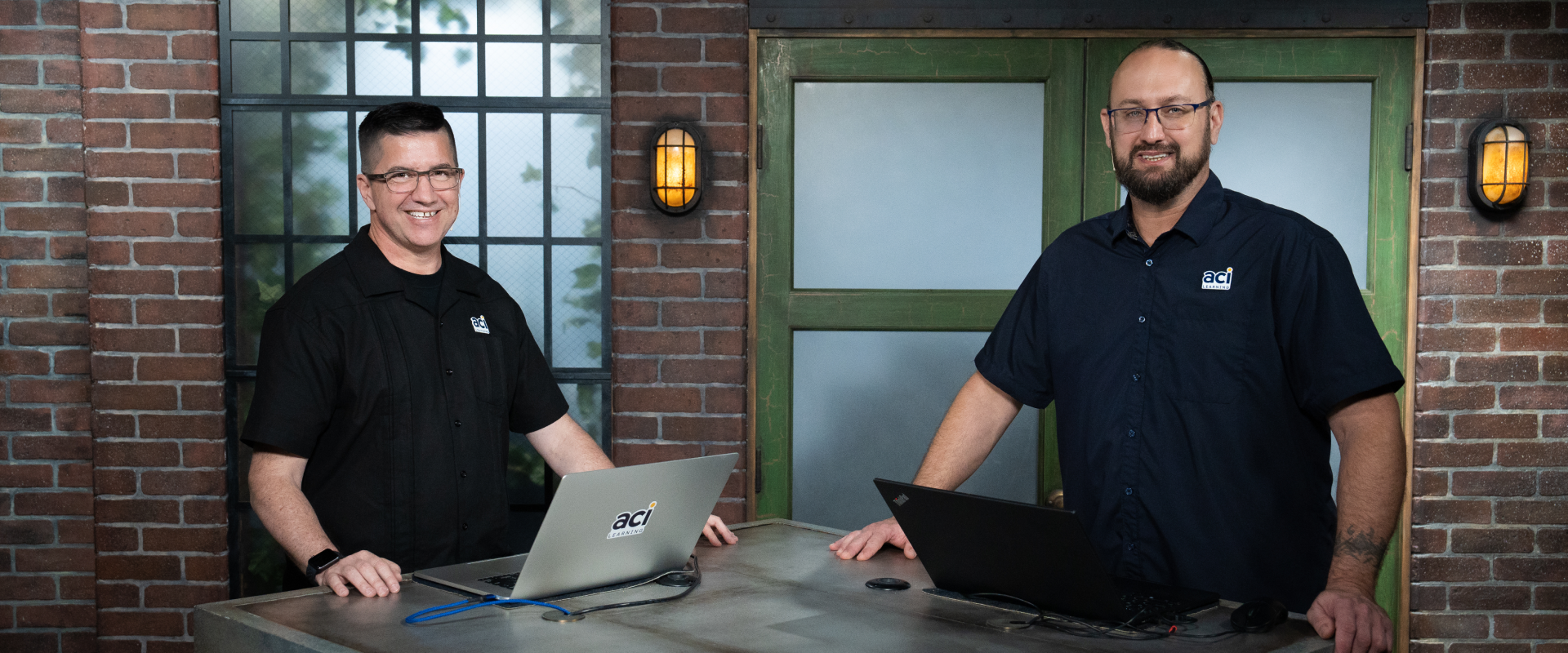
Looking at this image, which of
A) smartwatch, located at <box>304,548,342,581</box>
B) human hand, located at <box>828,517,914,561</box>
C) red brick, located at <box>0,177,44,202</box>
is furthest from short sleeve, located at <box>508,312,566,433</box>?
red brick, located at <box>0,177,44,202</box>

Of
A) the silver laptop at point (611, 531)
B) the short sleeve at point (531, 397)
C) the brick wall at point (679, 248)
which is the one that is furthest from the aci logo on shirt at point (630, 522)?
the brick wall at point (679, 248)

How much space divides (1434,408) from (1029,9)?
1685mm

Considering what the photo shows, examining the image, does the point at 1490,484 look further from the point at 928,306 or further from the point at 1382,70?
the point at 928,306

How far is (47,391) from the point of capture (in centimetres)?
345

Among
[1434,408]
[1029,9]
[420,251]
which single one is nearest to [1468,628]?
[1434,408]

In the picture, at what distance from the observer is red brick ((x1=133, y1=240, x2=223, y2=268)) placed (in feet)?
11.1

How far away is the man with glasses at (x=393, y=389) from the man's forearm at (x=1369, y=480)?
42.6 inches

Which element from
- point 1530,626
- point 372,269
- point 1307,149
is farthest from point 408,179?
point 1530,626

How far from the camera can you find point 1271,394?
2029mm

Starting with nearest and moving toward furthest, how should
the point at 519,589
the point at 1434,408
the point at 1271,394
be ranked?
the point at 519,589 → the point at 1271,394 → the point at 1434,408

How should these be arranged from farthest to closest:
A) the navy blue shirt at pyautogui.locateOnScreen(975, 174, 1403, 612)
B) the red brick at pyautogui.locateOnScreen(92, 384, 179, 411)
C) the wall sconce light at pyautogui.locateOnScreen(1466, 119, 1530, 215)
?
the red brick at pyautogui.locateOnScreen(92, 384, 179, 411) < the wall sconce light at pyautogui.locateOnScreen(1466, 119, 1530, 215) < the navy blue shirt at pyautogui.locateOnScreen(975, 174, 1403, 612)

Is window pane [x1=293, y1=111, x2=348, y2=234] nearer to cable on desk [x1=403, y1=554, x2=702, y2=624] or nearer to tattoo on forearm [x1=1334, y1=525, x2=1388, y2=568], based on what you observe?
cable on desk [x1=403, y1=554, x2=702, y2=624]

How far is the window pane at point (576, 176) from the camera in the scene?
11.5 ft

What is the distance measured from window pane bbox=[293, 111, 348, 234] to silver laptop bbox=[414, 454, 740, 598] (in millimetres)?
1860
